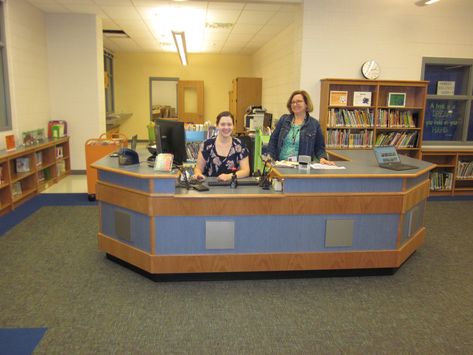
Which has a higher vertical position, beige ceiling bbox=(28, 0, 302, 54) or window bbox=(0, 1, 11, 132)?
beige ceiling bbox=(28, 0, 302, 54)

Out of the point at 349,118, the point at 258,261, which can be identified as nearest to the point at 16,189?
the point at 258,261

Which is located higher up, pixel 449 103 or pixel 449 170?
pixel 449 103

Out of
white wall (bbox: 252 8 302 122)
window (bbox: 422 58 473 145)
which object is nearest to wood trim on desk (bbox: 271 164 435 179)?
white wall (bbox: 252 8 302 122)

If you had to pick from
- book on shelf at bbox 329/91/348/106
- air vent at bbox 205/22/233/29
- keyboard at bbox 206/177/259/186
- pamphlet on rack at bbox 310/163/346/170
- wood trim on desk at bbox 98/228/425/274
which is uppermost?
air vent at bbox 205/22/233/29

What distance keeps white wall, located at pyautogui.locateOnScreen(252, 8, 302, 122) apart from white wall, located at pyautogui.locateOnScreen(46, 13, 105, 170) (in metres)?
3.73

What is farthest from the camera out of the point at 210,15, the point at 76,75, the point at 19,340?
the point at 76,75

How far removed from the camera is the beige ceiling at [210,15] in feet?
21.4

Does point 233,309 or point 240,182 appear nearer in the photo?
point 233,309

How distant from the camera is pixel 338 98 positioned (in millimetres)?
6180

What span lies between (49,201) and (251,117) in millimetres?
4282

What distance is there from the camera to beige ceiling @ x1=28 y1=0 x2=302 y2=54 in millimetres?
6520

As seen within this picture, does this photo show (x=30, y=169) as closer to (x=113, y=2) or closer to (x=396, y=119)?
(x=113, y=2)

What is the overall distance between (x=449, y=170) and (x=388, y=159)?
150 inches

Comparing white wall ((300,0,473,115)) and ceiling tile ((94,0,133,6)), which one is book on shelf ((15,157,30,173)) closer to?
ceiling tile ((94,0,133,6))
